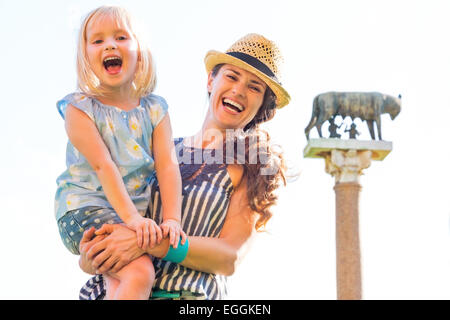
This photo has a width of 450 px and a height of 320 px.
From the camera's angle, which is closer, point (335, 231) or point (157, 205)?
point (157, 205)

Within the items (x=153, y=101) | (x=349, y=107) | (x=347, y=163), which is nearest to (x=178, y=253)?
(x=153, y=101)

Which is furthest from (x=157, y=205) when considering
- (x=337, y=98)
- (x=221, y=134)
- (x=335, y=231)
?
(x=337, y=98)

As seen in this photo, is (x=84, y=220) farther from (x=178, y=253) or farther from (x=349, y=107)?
(x=349, y=107)

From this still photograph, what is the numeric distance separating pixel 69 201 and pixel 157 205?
1.36 feet

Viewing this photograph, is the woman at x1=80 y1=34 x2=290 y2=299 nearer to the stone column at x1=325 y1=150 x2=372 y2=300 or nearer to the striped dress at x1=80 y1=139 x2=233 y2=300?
the striped dress at x1=80 y1=139 x2=233 y2=300

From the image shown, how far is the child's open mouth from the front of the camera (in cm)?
339

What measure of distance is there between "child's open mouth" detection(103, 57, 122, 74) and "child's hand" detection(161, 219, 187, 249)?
647 mm

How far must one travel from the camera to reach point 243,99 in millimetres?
4070

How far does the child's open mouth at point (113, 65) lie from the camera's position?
11.1 ft

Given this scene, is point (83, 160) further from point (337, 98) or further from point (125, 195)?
point (337, 98)

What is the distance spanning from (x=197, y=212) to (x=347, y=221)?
9046 millimetres

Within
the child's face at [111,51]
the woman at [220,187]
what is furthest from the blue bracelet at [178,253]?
the child's face at [111,51]

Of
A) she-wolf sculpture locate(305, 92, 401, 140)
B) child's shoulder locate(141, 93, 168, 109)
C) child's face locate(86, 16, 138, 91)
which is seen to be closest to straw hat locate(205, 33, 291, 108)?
child's shoulder locate(141, 93, 168, 109)

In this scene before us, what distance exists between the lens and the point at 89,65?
3416 millimetres
